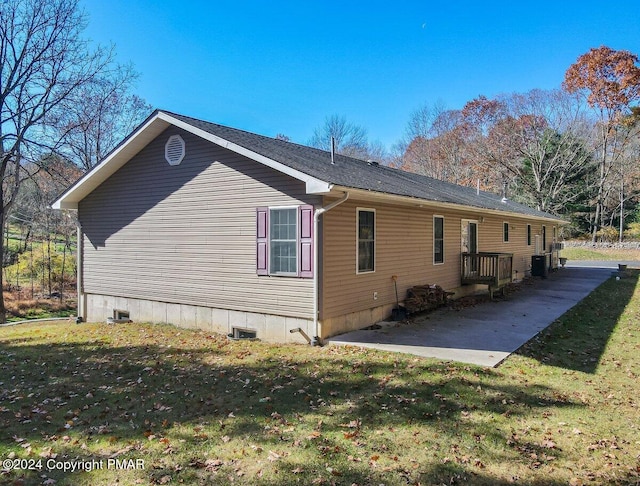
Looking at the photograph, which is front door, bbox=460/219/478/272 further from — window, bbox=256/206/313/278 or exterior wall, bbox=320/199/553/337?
window, bbox=256/206/313/278

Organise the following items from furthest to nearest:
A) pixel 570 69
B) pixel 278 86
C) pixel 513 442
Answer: pixel 570 69, pixel 278 86, pixel 513 442

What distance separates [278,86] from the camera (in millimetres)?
31312

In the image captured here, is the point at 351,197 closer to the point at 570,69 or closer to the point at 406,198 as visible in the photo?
the point at 406,198

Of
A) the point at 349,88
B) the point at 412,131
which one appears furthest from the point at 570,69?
the point at 349,88

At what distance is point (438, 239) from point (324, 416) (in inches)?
315

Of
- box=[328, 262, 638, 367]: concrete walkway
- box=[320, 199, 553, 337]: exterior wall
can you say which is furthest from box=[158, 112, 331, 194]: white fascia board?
box=[328, 262, 638, 367]: concrete walkway

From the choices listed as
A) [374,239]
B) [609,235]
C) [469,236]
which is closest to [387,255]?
[374,239]

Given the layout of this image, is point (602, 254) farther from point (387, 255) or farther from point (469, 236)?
point (387, 255)

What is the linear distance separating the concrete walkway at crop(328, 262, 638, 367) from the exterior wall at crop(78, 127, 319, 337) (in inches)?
69.0

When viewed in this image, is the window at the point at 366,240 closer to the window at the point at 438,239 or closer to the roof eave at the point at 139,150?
the roof eave at the point at 139,150

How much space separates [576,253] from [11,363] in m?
36.2

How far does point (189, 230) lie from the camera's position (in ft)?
32.2

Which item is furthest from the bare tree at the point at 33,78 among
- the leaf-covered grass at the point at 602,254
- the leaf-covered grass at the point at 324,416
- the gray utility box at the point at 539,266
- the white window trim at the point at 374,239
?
the leaf-covered grass at the point at 602,254

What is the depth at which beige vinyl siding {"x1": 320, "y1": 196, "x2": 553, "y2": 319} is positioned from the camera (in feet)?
25.8
